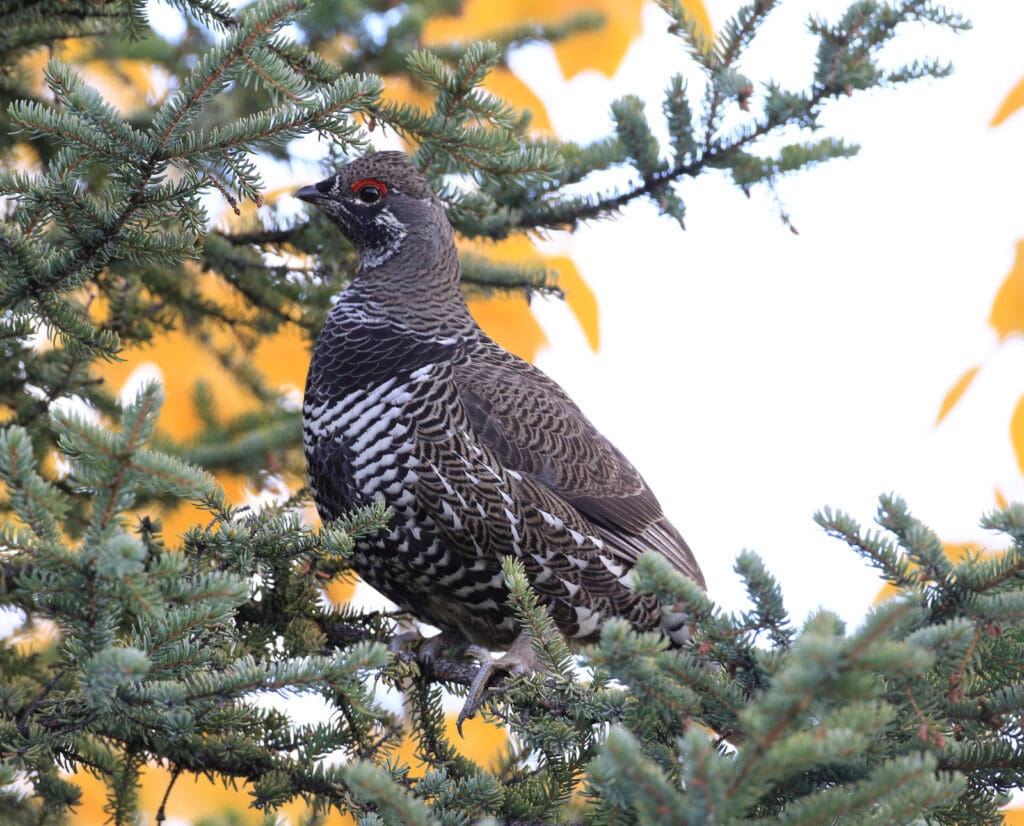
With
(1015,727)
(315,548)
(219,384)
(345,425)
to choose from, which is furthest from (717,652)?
(219,384)

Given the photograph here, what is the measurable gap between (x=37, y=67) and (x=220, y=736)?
3.54 metres

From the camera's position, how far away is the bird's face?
465 cm

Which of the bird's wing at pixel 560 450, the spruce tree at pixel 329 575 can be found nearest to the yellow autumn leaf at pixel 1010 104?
the spruce tree at pixel 329 575

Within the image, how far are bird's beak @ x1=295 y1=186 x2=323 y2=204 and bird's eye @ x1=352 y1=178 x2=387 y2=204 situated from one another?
0.16 meters

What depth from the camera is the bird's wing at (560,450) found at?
421 centimetres

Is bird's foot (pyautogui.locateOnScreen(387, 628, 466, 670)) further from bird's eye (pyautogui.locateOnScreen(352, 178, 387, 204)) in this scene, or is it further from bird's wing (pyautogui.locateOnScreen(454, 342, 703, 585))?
bird's eye (pyautogui.locateOnScreen(352, 178, 387, 204))

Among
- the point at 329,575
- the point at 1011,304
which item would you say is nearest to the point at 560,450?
the point at 329,575

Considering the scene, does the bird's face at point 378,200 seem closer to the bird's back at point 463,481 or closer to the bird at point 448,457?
the bird at point 448,457

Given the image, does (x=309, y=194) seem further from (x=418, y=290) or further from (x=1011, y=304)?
(x=1011, y=304)

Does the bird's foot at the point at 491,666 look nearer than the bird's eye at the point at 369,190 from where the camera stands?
Yes

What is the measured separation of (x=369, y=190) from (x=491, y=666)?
6.83 feet

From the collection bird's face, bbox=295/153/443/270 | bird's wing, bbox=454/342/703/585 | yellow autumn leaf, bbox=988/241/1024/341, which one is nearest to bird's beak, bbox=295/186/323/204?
bird's face, bbox=295/153/443/270

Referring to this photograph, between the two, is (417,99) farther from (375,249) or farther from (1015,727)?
(1015,727)

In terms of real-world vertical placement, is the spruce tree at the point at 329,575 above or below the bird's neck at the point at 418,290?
below
